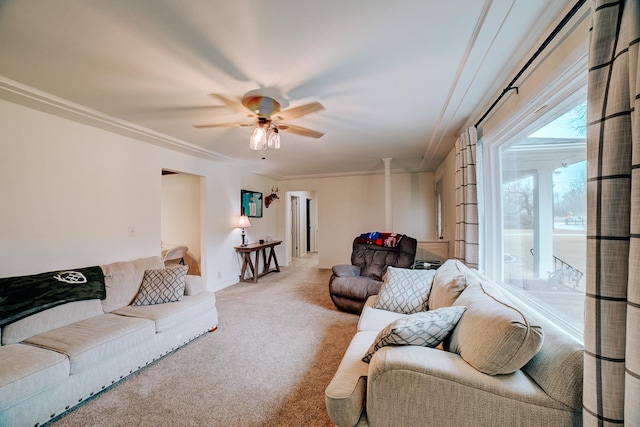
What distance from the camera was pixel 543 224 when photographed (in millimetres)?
1732

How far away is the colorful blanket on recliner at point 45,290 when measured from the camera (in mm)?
1903

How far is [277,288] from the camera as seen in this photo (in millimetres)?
4641

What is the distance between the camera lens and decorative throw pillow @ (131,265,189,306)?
8.66ft

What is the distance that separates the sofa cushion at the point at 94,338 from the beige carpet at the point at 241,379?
0.96 ft

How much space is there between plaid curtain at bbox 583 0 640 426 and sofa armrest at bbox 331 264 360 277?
9.23ft

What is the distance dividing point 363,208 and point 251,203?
8.46 feet

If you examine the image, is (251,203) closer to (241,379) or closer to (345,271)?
(345,271)

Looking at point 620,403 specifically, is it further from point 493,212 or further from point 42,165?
point 42,165

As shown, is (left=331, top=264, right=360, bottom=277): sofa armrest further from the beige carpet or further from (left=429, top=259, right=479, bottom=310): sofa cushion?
(left=429, top=259, right=479, bottom=310): sofa cushion

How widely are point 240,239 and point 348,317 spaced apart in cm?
295

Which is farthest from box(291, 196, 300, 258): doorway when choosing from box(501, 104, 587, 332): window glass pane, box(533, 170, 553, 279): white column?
box(533, 170, 553, 279): white column

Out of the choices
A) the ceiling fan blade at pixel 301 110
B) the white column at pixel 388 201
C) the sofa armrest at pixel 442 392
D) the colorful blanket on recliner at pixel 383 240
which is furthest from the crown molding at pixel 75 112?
the white column at pixel 388 201

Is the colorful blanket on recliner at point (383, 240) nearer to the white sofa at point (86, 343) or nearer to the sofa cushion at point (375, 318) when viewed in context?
the sofa cushion at point (375, 318)

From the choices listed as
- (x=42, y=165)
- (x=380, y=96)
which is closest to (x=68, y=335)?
(x=42, y=165)
